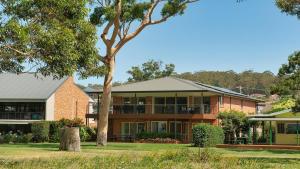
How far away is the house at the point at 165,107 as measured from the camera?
51.8 metres

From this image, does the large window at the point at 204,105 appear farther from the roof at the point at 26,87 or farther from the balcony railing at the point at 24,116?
the balcony railing at the point at 24,116

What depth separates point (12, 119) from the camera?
196ft

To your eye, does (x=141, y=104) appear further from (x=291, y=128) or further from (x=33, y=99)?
(x=291, y=128)

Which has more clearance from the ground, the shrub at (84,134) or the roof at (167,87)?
the roof at (167,87)

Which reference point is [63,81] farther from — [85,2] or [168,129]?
[85,2]

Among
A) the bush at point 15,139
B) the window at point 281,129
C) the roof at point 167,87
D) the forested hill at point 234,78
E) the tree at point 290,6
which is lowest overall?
the bush at point 15,139

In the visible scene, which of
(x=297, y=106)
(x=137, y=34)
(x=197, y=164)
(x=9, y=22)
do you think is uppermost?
(x=137, y=34)

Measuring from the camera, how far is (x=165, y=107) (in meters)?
53.0

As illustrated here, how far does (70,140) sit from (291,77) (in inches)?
497

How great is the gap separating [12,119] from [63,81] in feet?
23.4

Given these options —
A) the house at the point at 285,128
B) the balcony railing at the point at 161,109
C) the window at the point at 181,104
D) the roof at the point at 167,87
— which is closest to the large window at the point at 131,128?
the balcony railing at the point at 161,109

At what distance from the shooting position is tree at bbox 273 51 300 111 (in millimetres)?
28156

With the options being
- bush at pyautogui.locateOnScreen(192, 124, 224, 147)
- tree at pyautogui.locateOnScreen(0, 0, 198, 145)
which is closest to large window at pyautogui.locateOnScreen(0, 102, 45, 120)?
bush at pyautogui.locateOnScreen(192, 124, 224, 147)

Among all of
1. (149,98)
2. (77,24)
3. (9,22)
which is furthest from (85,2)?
(149,98)
